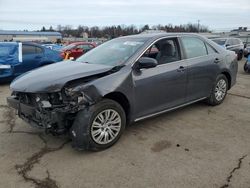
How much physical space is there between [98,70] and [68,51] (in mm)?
13054

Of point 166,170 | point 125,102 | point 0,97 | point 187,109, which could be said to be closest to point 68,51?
point 0,97

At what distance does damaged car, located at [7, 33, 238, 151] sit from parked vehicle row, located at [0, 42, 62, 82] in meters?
5.02

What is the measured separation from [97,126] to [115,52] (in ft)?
5.03

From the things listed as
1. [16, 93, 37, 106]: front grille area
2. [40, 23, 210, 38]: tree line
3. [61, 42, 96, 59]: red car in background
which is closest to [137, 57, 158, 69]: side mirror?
[16, 93, 37, 106]: front grille area

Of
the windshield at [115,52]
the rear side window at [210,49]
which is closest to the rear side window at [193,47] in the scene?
the rear side window at [210,49]

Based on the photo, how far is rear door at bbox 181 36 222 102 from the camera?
18.4 feet

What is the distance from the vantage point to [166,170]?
376cm

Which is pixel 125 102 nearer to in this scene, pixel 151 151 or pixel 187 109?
pixel 151 151

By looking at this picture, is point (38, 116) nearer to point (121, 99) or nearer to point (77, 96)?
point (77, 96)

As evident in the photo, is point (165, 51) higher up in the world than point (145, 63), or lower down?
higher up

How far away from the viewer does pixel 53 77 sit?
4.25 m

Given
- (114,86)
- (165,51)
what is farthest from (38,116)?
(165,51)

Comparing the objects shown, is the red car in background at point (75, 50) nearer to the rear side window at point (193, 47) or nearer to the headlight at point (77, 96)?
the rear side window at point (193, 47)

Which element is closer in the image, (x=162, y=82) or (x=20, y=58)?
(x=162, y=82)
